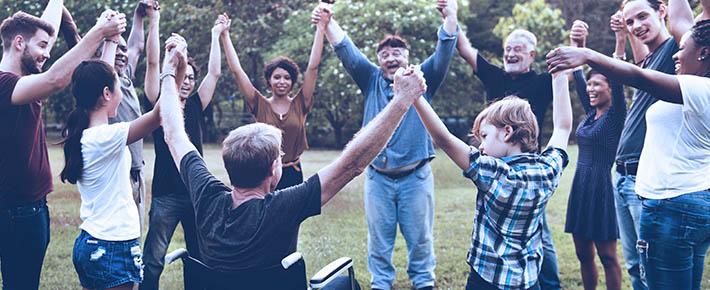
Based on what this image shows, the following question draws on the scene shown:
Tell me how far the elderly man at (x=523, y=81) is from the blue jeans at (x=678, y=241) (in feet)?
5.63

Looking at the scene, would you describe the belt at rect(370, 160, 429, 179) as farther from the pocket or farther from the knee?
the knee

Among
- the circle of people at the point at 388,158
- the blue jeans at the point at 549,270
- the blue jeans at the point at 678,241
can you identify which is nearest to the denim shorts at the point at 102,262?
the circle of people at the point at 388,158

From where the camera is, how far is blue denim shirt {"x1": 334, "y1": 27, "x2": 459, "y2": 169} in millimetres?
Answer: 4796

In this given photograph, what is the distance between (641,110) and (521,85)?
1.14 m

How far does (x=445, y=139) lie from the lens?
2.72 metres

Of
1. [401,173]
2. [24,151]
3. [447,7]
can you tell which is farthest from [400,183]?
[24,151]

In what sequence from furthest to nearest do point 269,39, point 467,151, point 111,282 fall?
point 269,39, point 111,282, point 467,151

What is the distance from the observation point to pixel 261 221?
8.14 feet

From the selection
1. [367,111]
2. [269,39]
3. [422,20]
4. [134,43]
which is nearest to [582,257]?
[367,111]

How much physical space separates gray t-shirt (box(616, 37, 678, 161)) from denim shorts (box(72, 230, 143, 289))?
290 centimetres

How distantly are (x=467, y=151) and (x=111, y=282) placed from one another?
1.85 m

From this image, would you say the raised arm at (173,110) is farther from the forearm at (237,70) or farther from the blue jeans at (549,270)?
the blue jeans at (549,270)

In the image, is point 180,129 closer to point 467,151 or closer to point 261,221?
point 261,221

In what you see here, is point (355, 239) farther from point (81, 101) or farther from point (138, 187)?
point (81, 101)
